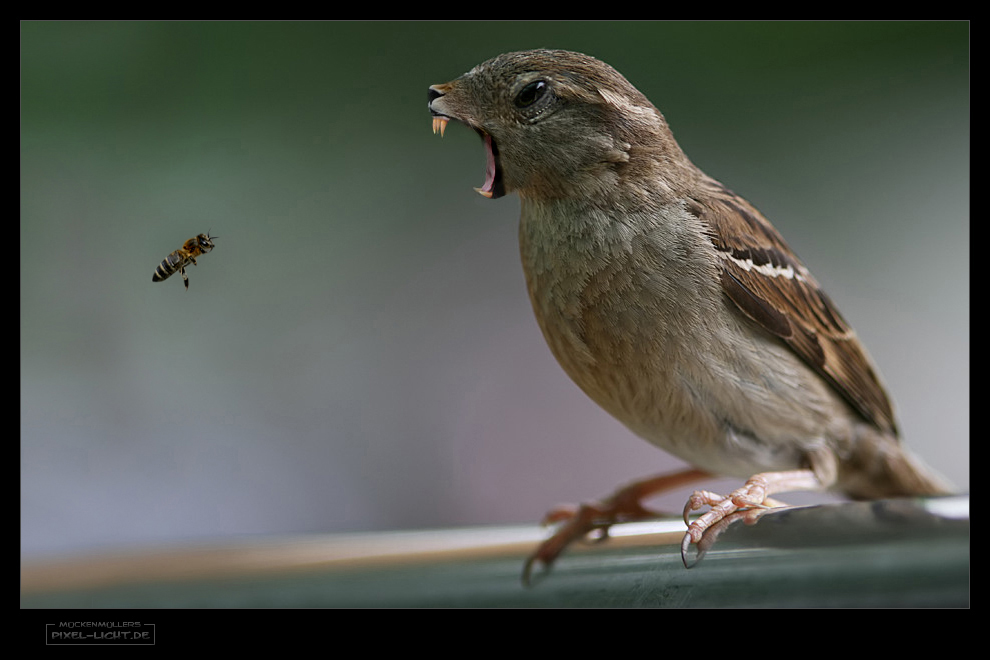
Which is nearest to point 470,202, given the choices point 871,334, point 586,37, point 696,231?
point 586,37

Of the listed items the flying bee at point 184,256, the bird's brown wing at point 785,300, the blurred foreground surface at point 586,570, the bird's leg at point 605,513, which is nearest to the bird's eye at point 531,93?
the bird's brown wing at point 785,300

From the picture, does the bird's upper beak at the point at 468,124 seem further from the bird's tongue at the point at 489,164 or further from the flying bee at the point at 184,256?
the flying bee at the point at 184,256

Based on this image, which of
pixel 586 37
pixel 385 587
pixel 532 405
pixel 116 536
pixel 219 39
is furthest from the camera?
pixel 532 405

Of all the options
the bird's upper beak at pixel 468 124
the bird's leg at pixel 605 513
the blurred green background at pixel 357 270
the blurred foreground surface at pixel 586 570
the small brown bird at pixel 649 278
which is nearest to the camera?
the blurred foreground surface at pixel 586 570

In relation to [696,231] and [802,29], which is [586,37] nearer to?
[696,231]

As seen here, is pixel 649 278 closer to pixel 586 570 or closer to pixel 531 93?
pixel 531 93

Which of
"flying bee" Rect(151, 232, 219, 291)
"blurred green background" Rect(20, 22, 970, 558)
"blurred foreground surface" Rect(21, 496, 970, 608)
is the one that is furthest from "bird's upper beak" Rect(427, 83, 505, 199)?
"blurred green background" Rect(20, 22, 970, 558)

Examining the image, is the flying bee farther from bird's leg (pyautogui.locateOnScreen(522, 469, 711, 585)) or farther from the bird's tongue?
bird's leg (pyautogui.locateOnScreen(522, 469, 711, 585))

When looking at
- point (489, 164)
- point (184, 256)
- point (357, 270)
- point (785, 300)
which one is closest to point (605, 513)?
point (785, 300)
